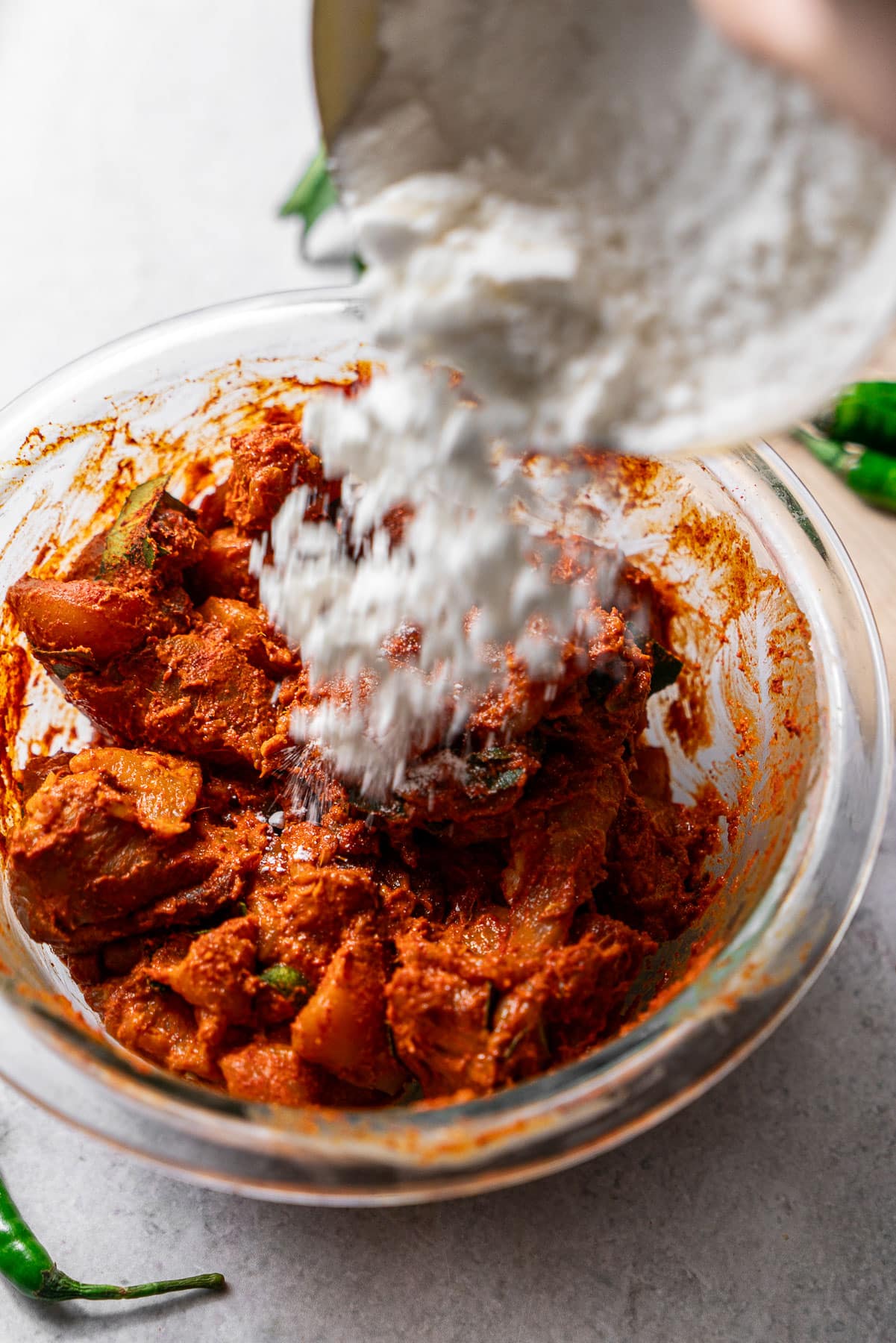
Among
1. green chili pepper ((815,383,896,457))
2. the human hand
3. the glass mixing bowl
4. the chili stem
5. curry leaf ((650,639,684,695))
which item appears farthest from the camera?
green chili pepper ((815,383,896,457))

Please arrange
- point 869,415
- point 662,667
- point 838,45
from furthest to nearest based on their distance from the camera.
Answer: point 869,415
point 662,667
point 838,45

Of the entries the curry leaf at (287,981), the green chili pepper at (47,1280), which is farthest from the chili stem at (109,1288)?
the curry leaf at (287,981)

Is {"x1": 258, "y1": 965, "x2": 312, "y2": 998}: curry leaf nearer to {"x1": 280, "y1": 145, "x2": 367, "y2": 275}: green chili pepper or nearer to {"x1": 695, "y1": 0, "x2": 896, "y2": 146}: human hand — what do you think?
{"x1": 695, "y1": 0, "x2": 896, "y2": 146}: human hand

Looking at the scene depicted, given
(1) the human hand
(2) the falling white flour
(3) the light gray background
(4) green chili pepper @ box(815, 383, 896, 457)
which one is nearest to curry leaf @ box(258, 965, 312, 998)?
(3) the light gray background

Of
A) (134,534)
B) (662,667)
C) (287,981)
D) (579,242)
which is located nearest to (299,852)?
(287,981)

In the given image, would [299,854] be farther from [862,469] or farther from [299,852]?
[862,469]

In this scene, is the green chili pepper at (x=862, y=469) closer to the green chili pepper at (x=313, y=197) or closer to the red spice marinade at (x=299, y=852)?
the red spice marinade at (x=299, y=852)
